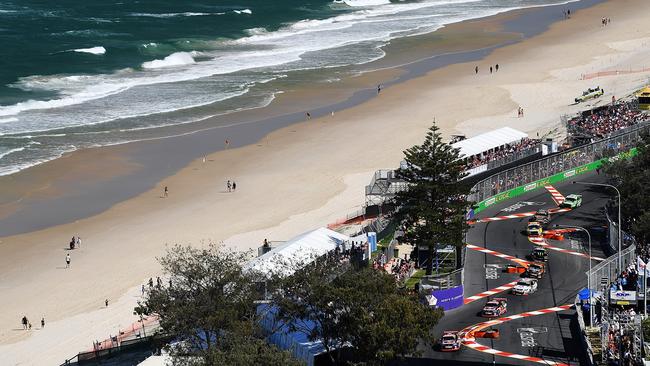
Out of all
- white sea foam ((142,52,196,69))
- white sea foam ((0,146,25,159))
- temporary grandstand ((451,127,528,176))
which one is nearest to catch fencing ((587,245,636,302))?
temporary grandstand ((451,127,528,176))

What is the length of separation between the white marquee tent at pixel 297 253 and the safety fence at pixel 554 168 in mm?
10573

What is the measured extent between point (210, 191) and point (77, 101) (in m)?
28.1

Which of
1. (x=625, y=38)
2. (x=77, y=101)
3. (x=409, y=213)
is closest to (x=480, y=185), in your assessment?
(x=409, y=213)

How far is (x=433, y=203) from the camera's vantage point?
54844 mm

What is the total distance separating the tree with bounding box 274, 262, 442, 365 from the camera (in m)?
40.6

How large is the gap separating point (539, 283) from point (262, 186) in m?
27.6

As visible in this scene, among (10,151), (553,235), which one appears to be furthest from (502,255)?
A: (10,151)

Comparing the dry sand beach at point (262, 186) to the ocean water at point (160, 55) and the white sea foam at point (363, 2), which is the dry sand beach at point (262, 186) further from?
the white sea foam at point (363, 2)

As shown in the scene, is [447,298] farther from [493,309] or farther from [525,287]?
[525,287]

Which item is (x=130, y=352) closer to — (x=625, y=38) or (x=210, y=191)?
(x=210, y=191)

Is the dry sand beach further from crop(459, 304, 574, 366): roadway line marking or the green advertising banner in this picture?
crop(459, 304, 574, 366): roadway line marking

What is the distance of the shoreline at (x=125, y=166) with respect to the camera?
72375 millimetres

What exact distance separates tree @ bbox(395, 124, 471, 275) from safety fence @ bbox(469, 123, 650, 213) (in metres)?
7.98

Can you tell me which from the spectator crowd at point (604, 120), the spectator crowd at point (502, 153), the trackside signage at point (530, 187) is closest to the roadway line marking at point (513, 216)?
the trackside signage at point (530, 187)
